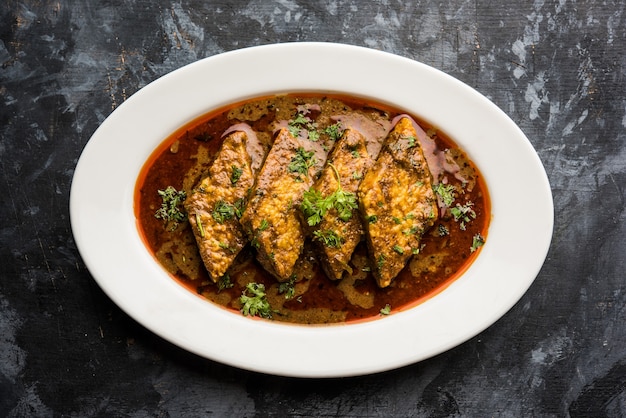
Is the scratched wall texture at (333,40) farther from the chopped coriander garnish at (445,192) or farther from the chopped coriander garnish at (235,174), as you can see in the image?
the chopped coriander garnish at (235,174)

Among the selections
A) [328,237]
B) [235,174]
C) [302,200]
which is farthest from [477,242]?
[235,174]

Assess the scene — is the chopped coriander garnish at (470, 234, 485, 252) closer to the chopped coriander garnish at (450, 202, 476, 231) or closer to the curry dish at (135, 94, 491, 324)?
the curry dish at (135, 94, 491, 324)

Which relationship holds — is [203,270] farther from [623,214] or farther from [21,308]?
[623,214]

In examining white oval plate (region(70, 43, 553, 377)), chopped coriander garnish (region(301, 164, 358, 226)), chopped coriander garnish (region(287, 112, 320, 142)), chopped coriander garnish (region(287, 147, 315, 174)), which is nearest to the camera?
chopped coriander garnish (region(301, 164, 358, 226))

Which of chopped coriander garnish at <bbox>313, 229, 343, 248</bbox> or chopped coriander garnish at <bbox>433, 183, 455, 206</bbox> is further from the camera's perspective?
chopped coriander garnish at <bbox>433, 183, 455, 206</bbox>

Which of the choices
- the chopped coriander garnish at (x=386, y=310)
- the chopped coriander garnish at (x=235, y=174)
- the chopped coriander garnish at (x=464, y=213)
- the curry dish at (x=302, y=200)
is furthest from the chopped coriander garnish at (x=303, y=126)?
the chopped coriander garnish at (x=386, y=310)

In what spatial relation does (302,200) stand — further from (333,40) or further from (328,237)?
(333,40)

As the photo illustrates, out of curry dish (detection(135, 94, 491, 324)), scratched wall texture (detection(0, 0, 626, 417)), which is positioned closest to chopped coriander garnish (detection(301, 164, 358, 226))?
curry dish (detection(135, 94, 491, 324))
